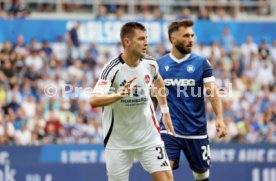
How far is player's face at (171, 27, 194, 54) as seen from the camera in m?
12.1

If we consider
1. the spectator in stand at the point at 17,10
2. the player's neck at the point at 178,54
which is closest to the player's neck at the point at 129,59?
the player's neck at the point at 178,54

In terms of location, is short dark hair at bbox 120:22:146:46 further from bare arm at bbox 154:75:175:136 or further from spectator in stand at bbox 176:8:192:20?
spectator in stand at bbox 176:8:192:20

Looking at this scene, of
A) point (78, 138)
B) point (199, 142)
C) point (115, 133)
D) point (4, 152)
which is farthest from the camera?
point (78, 138)

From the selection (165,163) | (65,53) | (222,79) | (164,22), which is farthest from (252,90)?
(165,163)

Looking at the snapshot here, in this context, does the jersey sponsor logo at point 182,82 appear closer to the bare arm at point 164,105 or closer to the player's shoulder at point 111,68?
the bare arm at point 164,105

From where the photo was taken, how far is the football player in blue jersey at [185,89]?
1209 cm

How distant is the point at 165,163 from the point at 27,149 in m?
6.39

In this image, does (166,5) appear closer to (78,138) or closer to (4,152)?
(78,138)

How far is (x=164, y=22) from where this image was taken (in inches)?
947

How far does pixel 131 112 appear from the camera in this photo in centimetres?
1079

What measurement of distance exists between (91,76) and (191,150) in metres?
9.82

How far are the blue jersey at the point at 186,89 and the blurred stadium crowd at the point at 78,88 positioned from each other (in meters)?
7.09

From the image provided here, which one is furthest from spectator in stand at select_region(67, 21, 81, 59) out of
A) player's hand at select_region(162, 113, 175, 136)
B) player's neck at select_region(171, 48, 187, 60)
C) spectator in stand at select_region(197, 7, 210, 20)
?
player's hand at select_region(162, 113, 175, 136)

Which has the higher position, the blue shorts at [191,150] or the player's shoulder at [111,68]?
the player's shoulder at [111,68]
